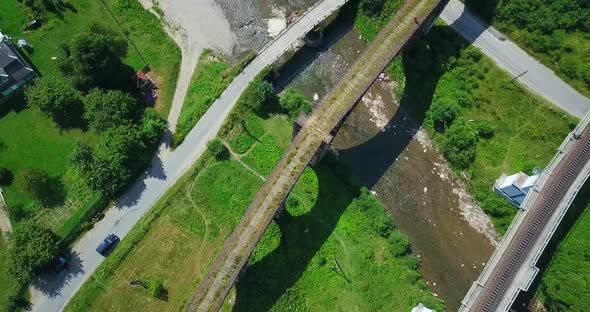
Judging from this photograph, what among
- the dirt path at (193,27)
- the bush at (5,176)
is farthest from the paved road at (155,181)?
the bush at (5,176)

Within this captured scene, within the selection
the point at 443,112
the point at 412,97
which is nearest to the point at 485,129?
the point at 443,112

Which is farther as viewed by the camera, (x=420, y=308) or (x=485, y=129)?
(x=485, y=129)

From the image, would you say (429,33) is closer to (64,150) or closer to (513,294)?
(513,294)

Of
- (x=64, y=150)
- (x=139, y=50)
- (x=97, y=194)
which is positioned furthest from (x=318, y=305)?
(x=139, y=50)

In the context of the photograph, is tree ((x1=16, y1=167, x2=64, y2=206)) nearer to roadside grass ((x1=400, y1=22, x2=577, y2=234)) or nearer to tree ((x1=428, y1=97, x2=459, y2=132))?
roadside grass ((x1=400, y1=22, x2=577, y2=234))

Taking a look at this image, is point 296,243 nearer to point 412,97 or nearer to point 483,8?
point 412,97

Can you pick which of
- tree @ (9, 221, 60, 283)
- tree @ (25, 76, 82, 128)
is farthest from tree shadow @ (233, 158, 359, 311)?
tree @ (25, 76, 82, 128)
